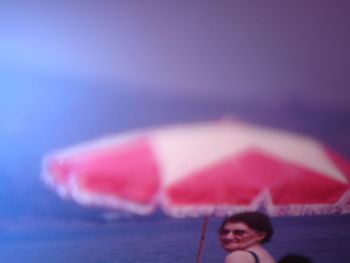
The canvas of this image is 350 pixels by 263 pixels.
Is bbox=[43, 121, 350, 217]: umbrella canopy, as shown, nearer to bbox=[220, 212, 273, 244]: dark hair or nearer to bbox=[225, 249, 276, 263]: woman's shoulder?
bbox=[220, 212, 273, 244]: dark hair

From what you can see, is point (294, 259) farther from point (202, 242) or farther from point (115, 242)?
point (115, 242)

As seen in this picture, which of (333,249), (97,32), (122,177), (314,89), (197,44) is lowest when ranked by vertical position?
(333,249)

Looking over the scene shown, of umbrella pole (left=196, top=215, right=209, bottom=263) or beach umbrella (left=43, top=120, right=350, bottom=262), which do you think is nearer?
beach umbrella (left=43, top=120, right=350, bottom=262)

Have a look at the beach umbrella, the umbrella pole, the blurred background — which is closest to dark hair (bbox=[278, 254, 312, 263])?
the blurred background

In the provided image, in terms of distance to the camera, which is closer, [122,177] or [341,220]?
[122,177]

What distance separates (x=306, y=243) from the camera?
111 inches

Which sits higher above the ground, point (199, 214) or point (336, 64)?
point (336, 64)

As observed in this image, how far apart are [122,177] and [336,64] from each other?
1568 millimetres

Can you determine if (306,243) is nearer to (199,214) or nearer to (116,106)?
(199,214)

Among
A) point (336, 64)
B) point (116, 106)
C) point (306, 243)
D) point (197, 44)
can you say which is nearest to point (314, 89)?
point (336, 64)

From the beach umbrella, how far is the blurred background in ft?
0.31

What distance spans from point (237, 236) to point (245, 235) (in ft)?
0.16

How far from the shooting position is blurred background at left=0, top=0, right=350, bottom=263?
8.85ft

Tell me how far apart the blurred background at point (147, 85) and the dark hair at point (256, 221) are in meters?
0.07
